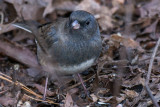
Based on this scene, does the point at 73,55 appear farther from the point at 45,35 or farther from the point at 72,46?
the point at 45,35

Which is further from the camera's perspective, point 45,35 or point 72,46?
point 45,35

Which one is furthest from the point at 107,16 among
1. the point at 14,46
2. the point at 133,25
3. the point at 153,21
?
the point at 14,46

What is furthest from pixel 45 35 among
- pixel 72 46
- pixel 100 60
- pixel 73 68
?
pixel 100 60

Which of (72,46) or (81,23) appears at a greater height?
(81,23)

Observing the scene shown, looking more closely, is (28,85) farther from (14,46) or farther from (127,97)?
(127,97)

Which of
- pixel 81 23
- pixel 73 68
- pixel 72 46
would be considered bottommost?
pixel 73 68

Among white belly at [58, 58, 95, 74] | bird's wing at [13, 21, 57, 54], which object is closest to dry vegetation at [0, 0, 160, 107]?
white belly at [58, 58, 95, 74]

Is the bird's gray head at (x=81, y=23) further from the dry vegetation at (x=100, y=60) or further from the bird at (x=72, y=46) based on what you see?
the dry vegetation at (x=100, y=60)

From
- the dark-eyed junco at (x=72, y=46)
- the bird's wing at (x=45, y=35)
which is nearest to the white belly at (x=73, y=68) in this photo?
the dark-eyed junco at (x=72, y=46)
